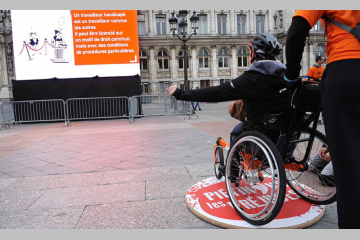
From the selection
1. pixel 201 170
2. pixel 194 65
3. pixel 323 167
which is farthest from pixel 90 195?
pixel 194 65

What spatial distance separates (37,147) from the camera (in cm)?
655

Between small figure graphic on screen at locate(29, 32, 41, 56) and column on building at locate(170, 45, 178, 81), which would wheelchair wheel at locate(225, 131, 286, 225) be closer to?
small figure graphic on screen at locate(29, 32, 41, 56)

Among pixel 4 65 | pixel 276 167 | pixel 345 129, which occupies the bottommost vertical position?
pixel 276 167

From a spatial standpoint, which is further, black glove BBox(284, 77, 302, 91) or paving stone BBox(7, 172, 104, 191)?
paving stone BBox(7, 172, 104, 191)

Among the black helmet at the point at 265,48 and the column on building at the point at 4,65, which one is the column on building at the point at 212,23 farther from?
the black helmet at the point at 265,48

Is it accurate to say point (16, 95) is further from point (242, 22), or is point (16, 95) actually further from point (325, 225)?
point (242, 22)

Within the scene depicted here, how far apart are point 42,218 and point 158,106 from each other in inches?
487

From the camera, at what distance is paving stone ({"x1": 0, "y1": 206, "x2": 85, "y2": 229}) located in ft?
8.22

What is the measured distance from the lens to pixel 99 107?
13.5 metres

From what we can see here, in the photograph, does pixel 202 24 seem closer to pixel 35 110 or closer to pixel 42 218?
pixel 35 110

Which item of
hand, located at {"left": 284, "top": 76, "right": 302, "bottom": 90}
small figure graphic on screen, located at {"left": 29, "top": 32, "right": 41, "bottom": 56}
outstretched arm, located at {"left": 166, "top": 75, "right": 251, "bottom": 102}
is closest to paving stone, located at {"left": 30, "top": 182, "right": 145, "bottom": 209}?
outstretched arm, located at {"left": 166, "top": 75, "right": 251, "bottom": 102}

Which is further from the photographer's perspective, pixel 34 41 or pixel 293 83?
pixel 34 41

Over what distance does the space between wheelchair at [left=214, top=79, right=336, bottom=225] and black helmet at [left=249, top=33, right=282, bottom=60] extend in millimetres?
463

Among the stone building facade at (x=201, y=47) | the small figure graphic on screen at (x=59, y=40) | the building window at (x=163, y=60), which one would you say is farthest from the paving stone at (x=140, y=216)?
the building window at (x=163, y=60)
